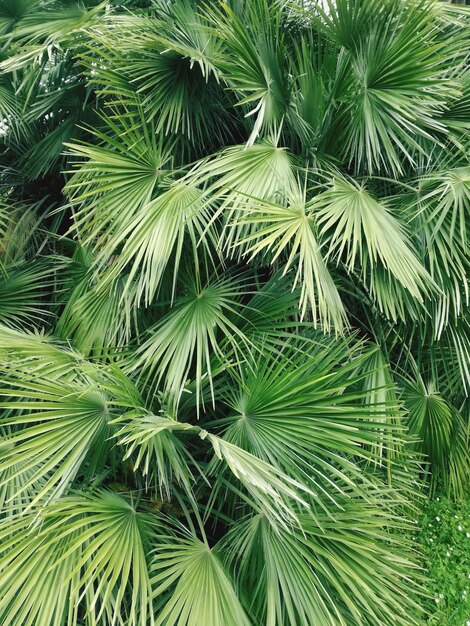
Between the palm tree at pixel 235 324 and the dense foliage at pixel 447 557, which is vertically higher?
the palm tree at pixel 235 324

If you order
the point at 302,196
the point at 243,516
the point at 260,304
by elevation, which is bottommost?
the point at 243,516

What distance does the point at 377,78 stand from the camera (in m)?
2.52

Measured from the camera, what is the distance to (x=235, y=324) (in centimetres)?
247

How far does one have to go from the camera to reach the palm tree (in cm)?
188

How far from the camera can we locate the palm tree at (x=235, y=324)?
73.8 inches

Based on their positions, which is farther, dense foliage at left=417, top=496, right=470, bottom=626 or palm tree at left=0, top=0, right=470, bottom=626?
dense foliage at left=417, top=496, right=470, bottom=626

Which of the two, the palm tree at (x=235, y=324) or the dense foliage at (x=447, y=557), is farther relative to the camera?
the dense foliage at (x=447, y=557)

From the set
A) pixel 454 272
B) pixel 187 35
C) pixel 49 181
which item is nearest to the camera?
pixel 454 272

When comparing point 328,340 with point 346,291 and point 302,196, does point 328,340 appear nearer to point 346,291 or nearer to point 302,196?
point 346,291

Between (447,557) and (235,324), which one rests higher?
(235,324)

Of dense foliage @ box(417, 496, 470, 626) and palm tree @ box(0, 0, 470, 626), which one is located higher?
palm tree @ box(0, 0, 470, 626)

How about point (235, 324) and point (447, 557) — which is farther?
point (447, 557)

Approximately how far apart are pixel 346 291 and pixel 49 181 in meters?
2.08

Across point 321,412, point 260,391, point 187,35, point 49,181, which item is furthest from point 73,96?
point 321,412
